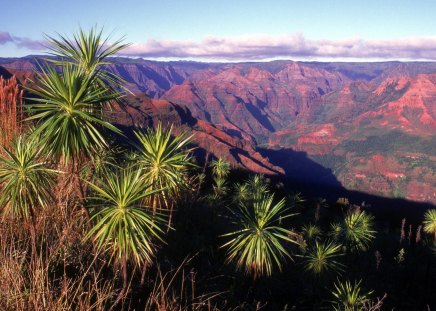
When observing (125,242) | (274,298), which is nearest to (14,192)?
(125,242)

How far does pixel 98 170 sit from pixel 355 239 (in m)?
17.6

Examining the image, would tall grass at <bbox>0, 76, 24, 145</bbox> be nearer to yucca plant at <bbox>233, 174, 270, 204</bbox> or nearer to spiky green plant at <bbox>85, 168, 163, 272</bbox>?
spiky green plant at <bbox>85, 168, 163, 272</bbox>

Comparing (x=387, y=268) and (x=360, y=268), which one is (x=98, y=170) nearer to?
(x=360, y=268)

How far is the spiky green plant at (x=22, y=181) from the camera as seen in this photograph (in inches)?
222

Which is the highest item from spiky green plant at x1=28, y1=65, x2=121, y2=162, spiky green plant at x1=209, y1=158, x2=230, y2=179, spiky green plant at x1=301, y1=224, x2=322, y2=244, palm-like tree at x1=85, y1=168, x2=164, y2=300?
spiky green plant at x1=28, y1=65, x2=121, y2=162

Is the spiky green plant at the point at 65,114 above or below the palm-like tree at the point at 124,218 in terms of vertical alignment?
above

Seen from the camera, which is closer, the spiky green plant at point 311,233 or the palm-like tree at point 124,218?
the palm-like tree at point 124,218

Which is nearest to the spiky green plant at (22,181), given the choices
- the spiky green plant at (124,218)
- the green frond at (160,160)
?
the spiky green plant at (124,218)

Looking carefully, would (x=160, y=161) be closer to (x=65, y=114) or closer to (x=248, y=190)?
(x=65, y=114)

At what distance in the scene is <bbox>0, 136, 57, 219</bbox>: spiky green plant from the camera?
222 inches

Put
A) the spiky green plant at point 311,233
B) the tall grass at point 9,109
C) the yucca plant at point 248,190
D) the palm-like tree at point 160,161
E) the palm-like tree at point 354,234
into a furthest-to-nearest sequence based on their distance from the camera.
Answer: the yucca plant at point 248,190, the spiky green plant at point 311,233, the palm-like tree at point 354,234, the palm-like tree at point 160,161, the tall grass at point 9,109

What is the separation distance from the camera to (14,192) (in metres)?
5.58

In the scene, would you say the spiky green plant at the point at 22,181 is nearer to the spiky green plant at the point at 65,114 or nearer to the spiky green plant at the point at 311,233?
the spiky green plant at the point at 65,114

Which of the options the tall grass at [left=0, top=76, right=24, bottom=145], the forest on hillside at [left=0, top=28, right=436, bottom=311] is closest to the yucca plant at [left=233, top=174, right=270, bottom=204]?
the forest on hillside at [left=0, top=28, right=436, bottom=311]
